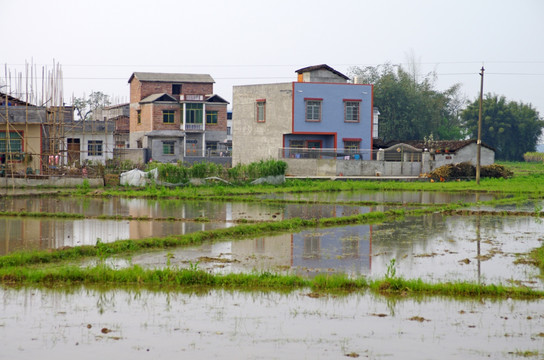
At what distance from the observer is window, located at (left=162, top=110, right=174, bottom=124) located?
184ft

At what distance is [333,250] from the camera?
45.7 feet

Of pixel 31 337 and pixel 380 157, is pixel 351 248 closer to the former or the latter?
pixel 31 337

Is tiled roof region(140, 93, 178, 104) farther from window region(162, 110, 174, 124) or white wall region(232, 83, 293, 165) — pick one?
white wall region(232, 83, 293, 165)

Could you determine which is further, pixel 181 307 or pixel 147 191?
pixel 147 191

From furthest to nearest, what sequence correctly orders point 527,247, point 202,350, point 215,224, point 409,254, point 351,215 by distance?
point 351,215 < point 215,224 < point 527,247 < point 409,254 < point 202,350

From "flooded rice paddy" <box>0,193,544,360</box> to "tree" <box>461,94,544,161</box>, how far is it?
58161 mm

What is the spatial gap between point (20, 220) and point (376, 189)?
19.1m

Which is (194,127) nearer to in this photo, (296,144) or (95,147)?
(95,147)

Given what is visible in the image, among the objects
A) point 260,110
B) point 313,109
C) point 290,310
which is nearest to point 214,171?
point 313,109

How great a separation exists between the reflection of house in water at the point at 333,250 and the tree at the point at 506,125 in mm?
57697

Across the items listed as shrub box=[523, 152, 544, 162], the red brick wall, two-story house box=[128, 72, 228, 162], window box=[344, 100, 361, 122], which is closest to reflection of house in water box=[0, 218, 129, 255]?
window box=[344, 100, 361, 122]

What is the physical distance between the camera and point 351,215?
2020 cm

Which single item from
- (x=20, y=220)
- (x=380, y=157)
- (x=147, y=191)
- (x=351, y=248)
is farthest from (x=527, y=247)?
(x=380, y=157)

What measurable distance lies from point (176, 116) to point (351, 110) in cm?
1917
